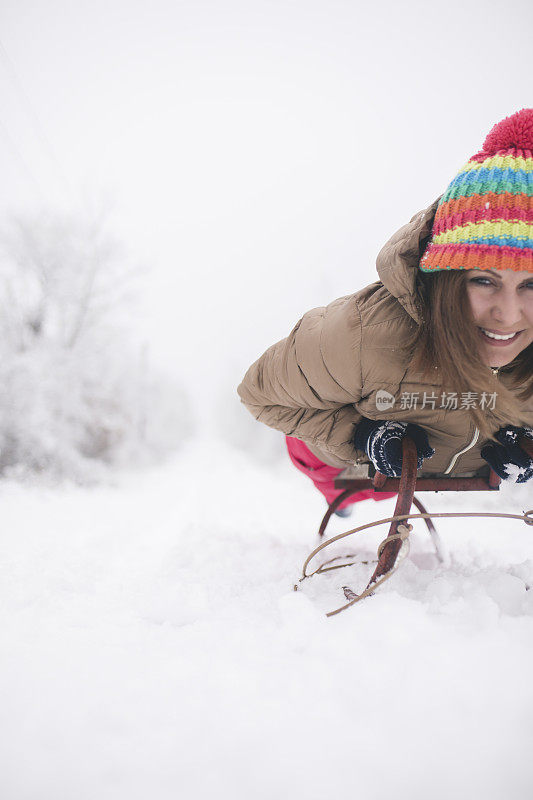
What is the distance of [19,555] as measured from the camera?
157 cm

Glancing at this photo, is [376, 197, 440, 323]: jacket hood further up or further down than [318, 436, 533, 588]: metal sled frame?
further up

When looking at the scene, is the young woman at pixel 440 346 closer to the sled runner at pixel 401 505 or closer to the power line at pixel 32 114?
the sled runner at pixel 401 505

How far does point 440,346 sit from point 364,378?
10.8 inches

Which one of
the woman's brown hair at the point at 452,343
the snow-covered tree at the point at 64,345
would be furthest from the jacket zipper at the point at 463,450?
the snow-covered tree at the point at 64,345

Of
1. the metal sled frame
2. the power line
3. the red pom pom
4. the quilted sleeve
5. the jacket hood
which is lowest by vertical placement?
the metal sled frame

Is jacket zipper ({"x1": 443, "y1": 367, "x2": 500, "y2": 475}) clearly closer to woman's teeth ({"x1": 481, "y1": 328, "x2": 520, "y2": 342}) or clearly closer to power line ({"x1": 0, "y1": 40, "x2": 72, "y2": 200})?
woman's teeth ({"x1": 481, "y1": 328, "x2": 520, "y2": 342})

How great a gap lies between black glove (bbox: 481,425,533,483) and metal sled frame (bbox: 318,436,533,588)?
0.04 metres

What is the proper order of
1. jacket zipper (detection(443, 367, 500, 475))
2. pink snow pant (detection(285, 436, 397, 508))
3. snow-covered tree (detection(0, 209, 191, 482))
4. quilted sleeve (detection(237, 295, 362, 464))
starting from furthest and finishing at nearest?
snow-covered tree (detection(0, 209, 191, 482)) < pink snow pant (detection(285, 436, 397, 508)) < jacket zipper (detection(443, 367, 500, 475)) < quilted sleeve (detection(237, 295, 362, 464))

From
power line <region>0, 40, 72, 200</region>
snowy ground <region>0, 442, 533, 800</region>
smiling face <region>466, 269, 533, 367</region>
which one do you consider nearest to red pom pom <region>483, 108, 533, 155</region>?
smiling face <region>466, 269, 533, 367</region>

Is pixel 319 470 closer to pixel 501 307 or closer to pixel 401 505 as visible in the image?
pixel 401 505

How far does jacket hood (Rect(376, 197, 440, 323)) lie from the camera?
1.12 metres

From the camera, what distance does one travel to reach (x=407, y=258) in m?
1.13

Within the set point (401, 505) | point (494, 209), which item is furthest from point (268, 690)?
point (494, 209)

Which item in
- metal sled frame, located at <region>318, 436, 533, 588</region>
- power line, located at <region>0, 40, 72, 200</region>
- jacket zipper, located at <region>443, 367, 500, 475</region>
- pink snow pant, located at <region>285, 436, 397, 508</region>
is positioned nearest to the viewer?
metal sled frame, located at <region>318, 436, 533, 588</region>
